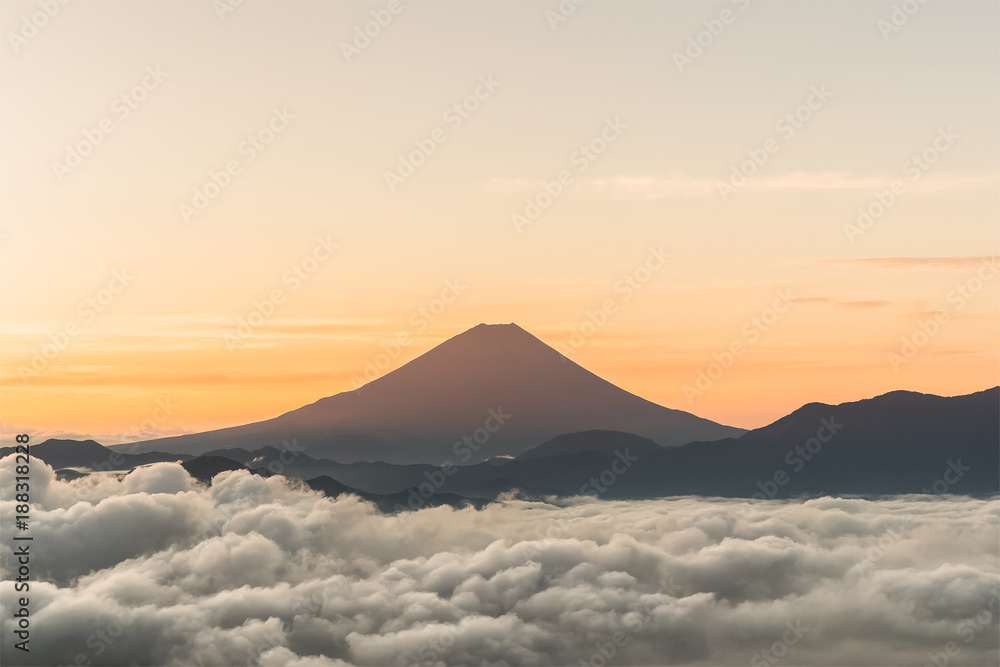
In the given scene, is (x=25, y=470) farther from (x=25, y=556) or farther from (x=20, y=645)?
(x=20, y=645)

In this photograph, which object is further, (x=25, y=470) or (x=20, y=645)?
(x=20, y=645)

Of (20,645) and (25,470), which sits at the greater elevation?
A: (25,470)

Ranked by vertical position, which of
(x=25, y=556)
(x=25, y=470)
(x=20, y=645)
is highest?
A: (x=25, y=470)

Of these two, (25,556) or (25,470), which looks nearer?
(25,470)

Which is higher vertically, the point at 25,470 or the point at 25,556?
the point at 25,470

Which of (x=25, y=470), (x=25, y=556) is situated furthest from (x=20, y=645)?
(x=25, y=470)

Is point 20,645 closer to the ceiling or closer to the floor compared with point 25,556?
closer to the floor
